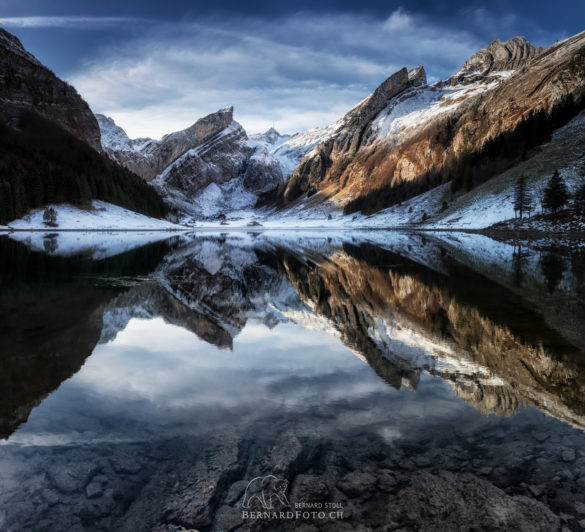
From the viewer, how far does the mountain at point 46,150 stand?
281 feet

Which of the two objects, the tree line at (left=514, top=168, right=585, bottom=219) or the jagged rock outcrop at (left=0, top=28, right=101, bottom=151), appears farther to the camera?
the jagged rock outcrop at (left=0, top=28, right=101, bottom=151)

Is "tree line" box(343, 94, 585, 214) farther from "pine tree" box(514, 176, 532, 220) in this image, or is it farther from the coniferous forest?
the coniferous forest

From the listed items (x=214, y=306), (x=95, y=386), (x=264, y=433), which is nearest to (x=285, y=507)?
(x=264, y=433)

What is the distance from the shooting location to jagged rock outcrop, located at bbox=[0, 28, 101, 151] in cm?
11512

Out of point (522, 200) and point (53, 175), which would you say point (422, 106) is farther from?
point (53, 175)

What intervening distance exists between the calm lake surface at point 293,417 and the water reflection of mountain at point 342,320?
0.06 metres

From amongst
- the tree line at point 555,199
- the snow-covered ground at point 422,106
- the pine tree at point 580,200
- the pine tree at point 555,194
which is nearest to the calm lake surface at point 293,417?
the pine tree at point 555,194

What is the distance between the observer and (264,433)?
17.5 feet

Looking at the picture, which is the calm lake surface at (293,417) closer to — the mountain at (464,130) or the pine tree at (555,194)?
the pine tree at (555,194)

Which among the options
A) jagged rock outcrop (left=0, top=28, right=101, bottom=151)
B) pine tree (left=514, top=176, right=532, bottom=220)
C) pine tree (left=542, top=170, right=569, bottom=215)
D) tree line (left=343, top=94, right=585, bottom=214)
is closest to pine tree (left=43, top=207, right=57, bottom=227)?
jagged rock outcrop (left=0, top=28, right=101, bottom=151)

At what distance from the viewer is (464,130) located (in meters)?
122

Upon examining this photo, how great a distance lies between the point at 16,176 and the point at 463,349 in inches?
3810

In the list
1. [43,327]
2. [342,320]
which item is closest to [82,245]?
[43,327]

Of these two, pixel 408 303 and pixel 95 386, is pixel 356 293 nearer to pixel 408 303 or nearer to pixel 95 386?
pixel 408 303
